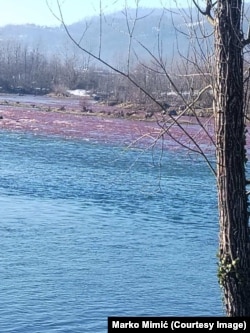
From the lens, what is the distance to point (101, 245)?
45.5 ft

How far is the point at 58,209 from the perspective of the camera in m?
17.0

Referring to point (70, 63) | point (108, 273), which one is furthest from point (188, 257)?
point (70, 63)

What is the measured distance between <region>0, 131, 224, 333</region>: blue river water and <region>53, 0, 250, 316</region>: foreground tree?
2.60 ft

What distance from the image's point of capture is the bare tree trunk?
490 centimetres

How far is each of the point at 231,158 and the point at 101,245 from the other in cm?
908

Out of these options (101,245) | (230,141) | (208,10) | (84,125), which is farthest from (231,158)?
(84,125)

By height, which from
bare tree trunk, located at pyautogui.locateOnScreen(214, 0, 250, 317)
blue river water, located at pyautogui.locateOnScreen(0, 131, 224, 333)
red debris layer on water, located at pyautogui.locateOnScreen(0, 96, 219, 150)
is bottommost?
blue river water, located at pyautogui.locateOnScreen(0, 131, 224, 333)

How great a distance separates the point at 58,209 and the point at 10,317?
6981mm

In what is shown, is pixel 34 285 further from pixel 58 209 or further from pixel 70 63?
pixel 70 63

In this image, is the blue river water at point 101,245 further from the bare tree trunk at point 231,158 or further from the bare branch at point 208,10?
the bare branch at point 208,10

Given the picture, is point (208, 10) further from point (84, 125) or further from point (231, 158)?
point (84, 125)
